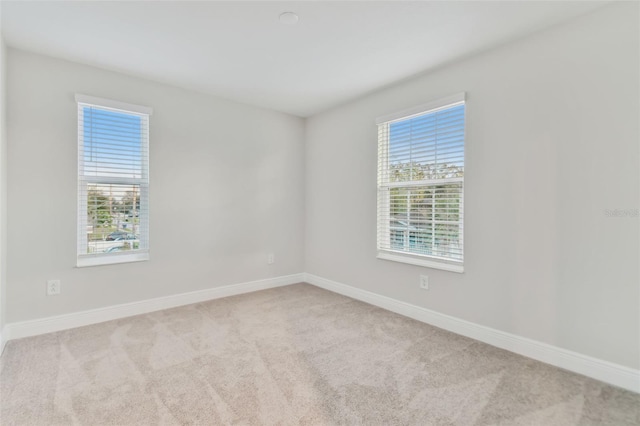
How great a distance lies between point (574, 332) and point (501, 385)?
68 cm

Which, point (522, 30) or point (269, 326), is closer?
point (522, 30)

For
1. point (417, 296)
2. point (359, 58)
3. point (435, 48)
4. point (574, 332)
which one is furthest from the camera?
point (417, 296)

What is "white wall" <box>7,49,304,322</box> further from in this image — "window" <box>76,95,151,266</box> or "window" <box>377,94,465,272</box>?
A: "window" <box>377,94,465,272</box>

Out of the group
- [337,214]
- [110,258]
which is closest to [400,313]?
[337,214]

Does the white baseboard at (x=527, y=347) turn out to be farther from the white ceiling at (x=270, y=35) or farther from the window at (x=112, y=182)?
the window at (x=112, y=182)

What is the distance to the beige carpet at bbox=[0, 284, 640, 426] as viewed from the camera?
5.40 feet

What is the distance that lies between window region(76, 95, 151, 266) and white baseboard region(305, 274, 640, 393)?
2.64m

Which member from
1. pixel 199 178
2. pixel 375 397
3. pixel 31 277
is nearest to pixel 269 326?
pixel 375 397

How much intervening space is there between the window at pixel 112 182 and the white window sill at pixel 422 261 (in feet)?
8.29

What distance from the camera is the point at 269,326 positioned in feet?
9.36

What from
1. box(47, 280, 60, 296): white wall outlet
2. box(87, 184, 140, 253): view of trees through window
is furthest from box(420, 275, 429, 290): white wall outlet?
box(47, 280, 60, 296): white wall outlet

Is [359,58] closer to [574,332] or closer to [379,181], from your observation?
Result: [379,181]

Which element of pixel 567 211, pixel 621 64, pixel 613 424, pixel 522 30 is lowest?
pixel 613 424

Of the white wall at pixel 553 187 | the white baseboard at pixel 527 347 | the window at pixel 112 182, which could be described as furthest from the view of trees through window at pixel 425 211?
the window at pixel 112 182
